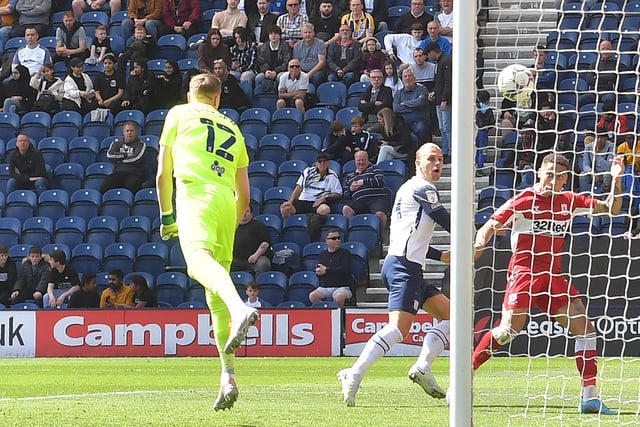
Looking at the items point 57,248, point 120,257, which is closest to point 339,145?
point 120,257

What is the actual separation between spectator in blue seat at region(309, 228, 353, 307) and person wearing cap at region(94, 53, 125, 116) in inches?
194

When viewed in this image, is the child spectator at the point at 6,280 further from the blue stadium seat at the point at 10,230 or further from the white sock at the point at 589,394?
the white sock at the point at 589,394

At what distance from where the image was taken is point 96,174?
1805 cm

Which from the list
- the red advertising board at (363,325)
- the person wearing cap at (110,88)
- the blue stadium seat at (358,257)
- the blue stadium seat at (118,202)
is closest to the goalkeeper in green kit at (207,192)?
the red advertising board at (363,325)

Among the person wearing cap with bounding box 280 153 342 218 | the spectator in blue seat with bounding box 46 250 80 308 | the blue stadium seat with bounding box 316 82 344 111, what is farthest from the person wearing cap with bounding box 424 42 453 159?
the spectator in blue seat with bounding box 46 250 80 308

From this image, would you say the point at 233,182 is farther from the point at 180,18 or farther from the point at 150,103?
the point at 180,18

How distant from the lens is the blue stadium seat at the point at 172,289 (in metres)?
16.6

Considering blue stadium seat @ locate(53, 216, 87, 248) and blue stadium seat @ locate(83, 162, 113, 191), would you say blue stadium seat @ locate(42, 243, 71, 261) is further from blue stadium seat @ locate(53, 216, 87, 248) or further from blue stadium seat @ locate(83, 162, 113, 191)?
blue stadium seat @ locate(83, 162, 113, 191)

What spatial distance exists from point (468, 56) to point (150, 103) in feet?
45.8

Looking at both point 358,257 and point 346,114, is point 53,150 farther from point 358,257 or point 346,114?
point 358,257

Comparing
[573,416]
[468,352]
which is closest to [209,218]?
[468,352]

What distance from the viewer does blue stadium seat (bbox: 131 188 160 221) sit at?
17562 mm

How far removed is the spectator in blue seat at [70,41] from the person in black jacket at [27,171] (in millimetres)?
2311

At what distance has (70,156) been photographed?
18.5 metres
